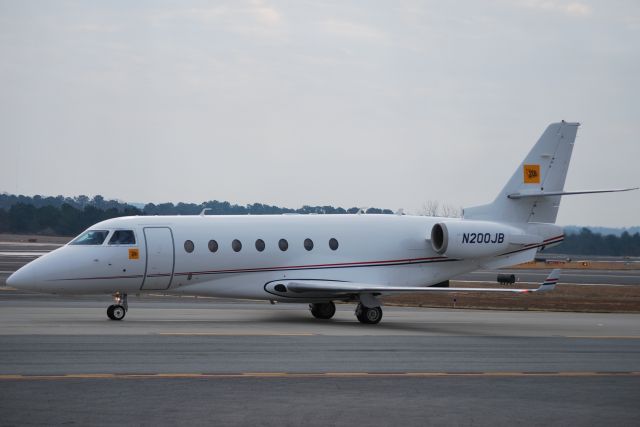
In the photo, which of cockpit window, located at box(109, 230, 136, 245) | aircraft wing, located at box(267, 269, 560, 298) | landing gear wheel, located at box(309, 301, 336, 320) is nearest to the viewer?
cockpit window, located at box(109, 230, 136, 245)

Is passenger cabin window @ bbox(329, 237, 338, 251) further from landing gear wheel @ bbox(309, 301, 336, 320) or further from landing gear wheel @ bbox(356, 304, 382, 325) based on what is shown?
landing gear wheel @ bbox(356, 304, 382, 325)

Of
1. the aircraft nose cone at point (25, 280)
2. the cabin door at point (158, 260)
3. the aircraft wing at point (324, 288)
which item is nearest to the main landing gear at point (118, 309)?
the cabin door at point (158, 260)

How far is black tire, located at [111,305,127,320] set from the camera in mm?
28070

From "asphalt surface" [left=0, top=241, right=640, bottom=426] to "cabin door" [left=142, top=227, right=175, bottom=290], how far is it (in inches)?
43.0

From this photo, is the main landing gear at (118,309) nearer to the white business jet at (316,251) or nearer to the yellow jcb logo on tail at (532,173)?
the white business jet at (316,251)

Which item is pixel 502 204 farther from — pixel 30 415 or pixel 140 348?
pixel 30 415

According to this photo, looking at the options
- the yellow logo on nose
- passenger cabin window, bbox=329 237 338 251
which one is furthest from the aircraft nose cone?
passenger cabin window, bbox=329 237 338 251

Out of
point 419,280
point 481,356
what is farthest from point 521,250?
point 481,356

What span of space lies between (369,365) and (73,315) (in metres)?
13.4

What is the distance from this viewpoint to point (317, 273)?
30719mm

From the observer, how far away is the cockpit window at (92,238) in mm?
28391

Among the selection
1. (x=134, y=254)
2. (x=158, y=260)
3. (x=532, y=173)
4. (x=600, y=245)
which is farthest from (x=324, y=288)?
(x=600, y=245)

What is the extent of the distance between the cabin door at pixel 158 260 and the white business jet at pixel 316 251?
3 cm

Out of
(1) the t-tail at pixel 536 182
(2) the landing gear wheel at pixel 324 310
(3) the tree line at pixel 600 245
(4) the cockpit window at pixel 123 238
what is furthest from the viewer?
(3) the tree line at pixel 600 245
